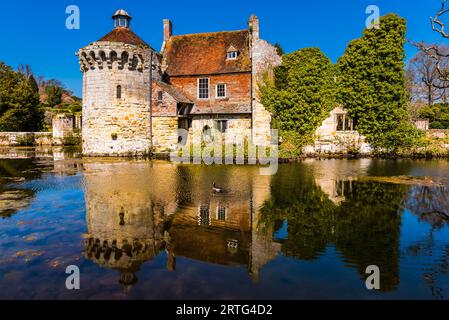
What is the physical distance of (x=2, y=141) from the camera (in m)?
43.3

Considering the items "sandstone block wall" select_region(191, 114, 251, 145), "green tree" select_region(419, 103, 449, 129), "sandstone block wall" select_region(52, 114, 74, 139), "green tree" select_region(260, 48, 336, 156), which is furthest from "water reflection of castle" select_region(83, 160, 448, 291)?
"sandstone block wall" select_region(52, 114, 74, 139)

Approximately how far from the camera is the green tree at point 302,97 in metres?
29.6

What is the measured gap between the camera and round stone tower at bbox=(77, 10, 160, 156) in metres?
28.4

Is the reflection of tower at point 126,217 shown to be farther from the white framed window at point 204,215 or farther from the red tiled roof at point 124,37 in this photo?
the red tiled roof at point 124,37

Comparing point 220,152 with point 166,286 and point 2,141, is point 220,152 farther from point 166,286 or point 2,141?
point 2,141

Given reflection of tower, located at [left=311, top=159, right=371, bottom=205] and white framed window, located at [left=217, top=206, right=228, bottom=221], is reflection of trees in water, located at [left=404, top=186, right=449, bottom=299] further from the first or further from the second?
white framed window, located at [left=217, top=206, right=228, bottom=221]

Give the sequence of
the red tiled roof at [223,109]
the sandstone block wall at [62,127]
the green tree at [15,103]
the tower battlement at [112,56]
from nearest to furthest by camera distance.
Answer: the tower battlement at [112,56], the red tiled roof at [223,109], the green tree at [15,103], the sandstone block wall at [62,127]

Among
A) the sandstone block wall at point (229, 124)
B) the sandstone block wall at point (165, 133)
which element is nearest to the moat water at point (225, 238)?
the sandstone block wall at point (165, 133)

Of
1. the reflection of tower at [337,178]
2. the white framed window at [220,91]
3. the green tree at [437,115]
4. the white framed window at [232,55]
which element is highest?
the white framed window at [232,55]

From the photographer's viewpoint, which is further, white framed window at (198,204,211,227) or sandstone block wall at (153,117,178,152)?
sandstone block wall at (153,117,178,152)

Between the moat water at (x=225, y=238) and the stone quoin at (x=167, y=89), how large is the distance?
12178mm

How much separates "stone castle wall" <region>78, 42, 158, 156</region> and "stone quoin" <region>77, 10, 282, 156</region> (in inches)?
3.2

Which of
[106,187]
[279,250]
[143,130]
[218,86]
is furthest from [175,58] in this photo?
[279,250]

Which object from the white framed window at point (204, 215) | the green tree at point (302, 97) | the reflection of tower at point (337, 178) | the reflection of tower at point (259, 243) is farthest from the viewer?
the green tree at point (302, 97)
